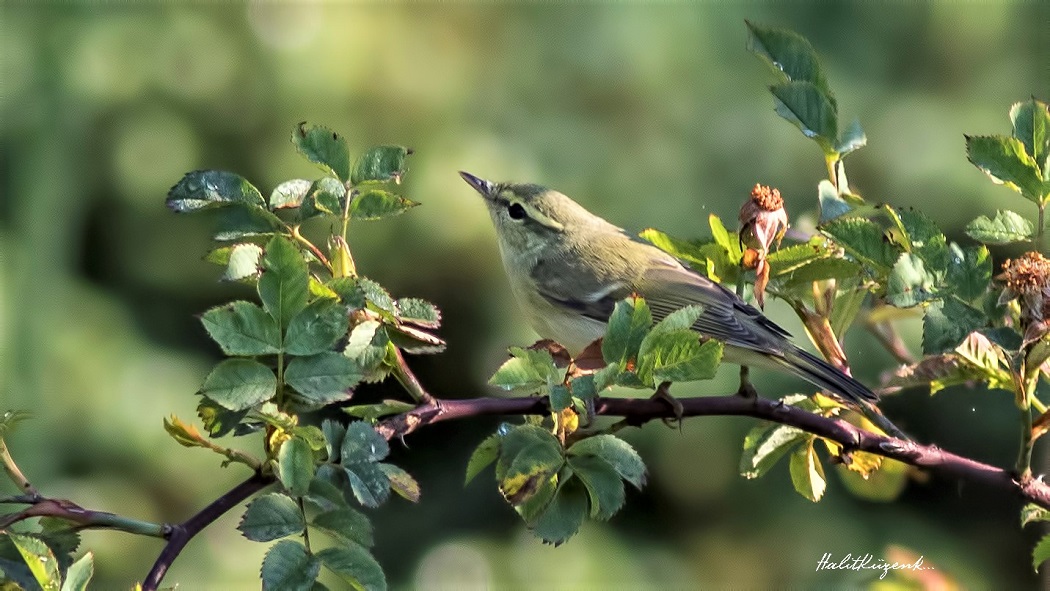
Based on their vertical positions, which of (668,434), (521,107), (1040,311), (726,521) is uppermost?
(1040,311)

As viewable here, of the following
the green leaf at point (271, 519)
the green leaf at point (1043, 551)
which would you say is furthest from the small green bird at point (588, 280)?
the green leaf at point (271, 519)

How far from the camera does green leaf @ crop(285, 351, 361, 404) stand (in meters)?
1.07

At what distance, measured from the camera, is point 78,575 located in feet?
3.21

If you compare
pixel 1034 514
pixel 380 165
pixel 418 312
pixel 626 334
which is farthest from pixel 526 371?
pixel 1034 514

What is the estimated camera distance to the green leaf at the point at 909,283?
1.18 m

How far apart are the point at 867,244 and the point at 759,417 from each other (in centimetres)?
24

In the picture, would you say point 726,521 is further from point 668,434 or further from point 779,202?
point 779,202

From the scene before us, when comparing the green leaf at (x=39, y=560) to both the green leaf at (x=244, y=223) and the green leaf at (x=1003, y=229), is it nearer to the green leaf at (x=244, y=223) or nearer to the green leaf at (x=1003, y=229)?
the green leaf at (x=244, y=223)

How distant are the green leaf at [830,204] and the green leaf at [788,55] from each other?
0.11 metres

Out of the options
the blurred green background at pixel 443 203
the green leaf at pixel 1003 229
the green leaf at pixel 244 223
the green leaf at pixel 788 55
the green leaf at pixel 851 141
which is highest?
the green leaf at pixel 788 55

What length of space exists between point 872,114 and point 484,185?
305 centimetres

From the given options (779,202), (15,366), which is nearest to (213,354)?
(15,366)

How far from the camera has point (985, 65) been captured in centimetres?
532

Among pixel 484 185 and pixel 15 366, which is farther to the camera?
pixel 15 366
